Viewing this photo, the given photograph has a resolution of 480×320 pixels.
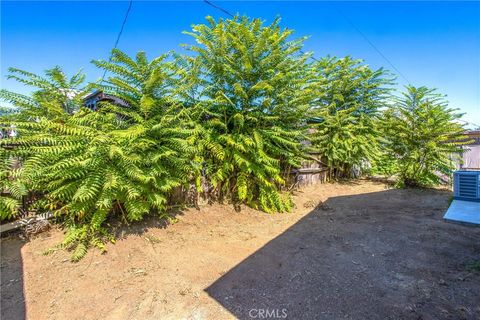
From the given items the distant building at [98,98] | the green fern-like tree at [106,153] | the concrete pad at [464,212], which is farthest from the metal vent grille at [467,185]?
the distant building at [98,98]

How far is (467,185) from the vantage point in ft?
17.2

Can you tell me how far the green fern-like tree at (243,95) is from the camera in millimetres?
4508

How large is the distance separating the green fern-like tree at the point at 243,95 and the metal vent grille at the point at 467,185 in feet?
13.6

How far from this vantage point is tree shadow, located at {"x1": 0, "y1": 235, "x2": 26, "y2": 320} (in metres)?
2.08

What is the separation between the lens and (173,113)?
4035 millimetres

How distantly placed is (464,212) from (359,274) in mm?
3560

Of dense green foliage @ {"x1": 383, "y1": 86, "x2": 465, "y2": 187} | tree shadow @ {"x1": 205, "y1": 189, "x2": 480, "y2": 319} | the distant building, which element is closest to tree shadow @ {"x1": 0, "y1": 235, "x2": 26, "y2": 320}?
tree shadow @ {"x1": 205, "y1": 189, "x2": 480, "y2": 319}

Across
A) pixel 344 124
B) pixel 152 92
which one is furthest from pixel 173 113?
pixel 344 124

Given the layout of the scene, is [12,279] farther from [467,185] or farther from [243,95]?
[467,185]

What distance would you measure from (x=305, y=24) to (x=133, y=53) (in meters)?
6.69

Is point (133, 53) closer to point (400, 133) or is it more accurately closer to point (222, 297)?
point (222, 297)

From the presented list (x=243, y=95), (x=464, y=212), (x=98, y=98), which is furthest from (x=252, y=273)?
(x=98, y=98)

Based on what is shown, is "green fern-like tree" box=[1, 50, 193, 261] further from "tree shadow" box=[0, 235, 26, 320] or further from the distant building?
the distant building

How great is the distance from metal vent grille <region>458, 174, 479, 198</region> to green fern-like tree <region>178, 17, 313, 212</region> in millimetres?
4149
